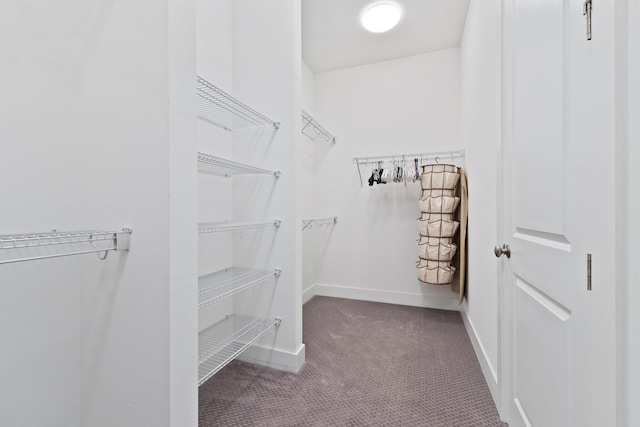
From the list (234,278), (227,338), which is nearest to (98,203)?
(234,278)

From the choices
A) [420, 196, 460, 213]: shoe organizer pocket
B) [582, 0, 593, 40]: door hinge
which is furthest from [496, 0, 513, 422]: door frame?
[420, 196, 460, 213]: shoe organizer pocket

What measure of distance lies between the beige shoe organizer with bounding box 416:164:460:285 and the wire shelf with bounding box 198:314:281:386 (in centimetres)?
146

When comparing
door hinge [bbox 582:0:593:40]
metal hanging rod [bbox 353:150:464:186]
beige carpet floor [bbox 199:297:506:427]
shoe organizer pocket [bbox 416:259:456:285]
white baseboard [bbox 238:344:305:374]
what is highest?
metal hanging rod [bbox 353:150:464:186]

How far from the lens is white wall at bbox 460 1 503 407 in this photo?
1453 mm

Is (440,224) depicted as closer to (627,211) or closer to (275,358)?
(275,358)

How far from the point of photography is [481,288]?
1.82 meters

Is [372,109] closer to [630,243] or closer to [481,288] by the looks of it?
[481,288]

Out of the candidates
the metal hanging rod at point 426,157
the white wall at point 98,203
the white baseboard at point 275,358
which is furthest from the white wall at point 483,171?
the white wall at point 98,203

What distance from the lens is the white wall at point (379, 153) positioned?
2.80 meters

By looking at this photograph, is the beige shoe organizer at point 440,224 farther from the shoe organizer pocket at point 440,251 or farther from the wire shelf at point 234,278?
the wire shelf at point 234,278

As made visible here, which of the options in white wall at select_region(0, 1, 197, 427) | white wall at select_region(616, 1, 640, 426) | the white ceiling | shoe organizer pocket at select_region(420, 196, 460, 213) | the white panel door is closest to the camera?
white wall at select_region(616, 1, 640, 426)

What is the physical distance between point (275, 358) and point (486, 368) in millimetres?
1277

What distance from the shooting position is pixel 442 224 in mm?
2404

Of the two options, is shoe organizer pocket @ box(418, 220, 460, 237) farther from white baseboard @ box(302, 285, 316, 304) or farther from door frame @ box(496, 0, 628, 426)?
door frame @ box(496, 0, 628, 426)
